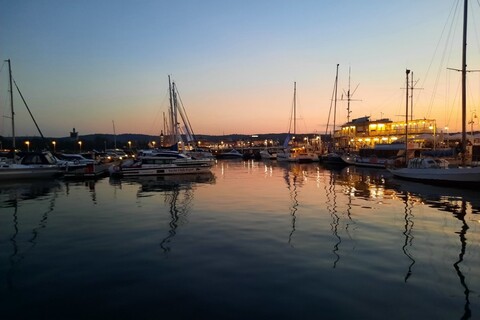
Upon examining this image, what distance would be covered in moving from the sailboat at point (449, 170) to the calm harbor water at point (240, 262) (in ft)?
34.2

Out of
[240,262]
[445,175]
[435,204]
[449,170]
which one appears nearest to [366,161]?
[445,175]

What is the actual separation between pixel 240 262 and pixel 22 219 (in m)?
12.4

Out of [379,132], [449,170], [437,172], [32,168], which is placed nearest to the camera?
[449,170]

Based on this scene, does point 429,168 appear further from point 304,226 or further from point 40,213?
point 40,213

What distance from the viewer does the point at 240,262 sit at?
34.7ft

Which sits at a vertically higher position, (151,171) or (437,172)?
(437,172)

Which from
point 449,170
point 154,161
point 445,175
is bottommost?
point 445,175

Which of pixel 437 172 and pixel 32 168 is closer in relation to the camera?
pixel 437 172

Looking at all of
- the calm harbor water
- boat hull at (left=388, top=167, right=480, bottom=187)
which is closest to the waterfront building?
boat hull at (left=388, top=167, right=480, bottom=187)

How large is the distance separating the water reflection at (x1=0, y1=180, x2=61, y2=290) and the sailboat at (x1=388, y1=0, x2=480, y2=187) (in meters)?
30.0

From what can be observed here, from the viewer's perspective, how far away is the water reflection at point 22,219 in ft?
37.0

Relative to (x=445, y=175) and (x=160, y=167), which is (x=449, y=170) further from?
(x=160, y=167)

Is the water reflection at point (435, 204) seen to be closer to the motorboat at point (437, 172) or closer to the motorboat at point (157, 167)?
the motorboat at point (437, 172)

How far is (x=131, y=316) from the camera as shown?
7086mm
